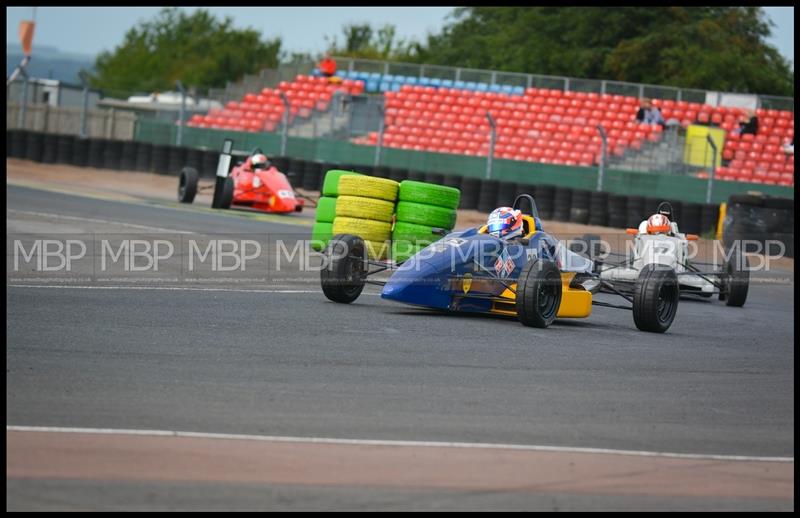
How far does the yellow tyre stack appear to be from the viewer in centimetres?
1559

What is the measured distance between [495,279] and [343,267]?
1.46m

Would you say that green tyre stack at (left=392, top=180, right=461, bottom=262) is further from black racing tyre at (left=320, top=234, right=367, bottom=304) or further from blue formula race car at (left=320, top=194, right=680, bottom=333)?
black racing tyre at (left=320, top=234, right=367, bottom=304)

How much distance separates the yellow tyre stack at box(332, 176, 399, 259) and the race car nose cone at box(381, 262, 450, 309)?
3824mm

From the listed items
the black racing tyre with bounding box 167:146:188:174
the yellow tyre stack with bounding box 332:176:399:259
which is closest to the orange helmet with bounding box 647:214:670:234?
the yellow tyre stack with bounding box 332:176:399:259

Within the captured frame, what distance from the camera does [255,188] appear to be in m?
25.2

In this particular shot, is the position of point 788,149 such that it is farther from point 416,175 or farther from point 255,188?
point 255,188

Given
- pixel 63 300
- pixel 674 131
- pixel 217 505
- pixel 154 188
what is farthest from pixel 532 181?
pixel 217 505

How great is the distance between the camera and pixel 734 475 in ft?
22.9

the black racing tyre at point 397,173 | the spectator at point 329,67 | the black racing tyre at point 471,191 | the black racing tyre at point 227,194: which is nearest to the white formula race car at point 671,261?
the black racing tyre at point 227,194

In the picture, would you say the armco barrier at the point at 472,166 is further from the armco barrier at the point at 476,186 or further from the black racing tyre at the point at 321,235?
the black racing tyre at the point at 321,235

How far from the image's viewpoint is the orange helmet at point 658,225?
15859 millimetres

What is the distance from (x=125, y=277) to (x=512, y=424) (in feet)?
23.7

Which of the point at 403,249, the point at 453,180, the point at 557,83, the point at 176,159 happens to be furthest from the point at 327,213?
the point at 557,83

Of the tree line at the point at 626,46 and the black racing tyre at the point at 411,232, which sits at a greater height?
the tree line at the point at 626,46
